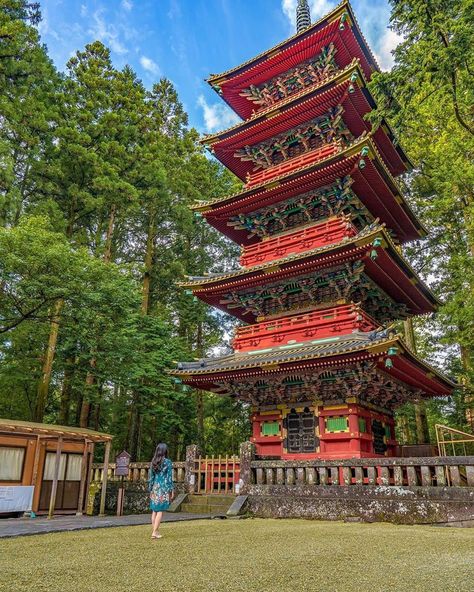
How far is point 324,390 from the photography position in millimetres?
14070

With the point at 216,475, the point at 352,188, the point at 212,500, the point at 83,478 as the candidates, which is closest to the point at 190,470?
the point at 216,475

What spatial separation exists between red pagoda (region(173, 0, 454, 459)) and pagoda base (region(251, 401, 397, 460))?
4 centimetres

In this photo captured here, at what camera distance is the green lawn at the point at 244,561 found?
4012mm

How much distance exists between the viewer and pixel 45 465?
1323cm

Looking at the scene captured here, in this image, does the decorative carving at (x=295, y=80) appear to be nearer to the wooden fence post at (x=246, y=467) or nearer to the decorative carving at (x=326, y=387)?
the decorative carving at (x=326, y=387)

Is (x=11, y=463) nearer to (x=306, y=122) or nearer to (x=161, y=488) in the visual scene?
(x=161, y=488)

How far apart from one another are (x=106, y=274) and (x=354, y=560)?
42.0 feet

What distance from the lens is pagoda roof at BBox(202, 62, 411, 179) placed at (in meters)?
15.2

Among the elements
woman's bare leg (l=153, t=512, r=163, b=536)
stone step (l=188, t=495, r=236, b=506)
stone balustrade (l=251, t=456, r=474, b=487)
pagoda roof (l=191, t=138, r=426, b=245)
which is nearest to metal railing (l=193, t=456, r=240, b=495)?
stone step (l=188, t=495, r=236, b=506)

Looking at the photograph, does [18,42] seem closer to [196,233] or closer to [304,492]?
[196,233]

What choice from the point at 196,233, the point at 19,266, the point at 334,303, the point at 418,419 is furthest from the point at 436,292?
the point at 19,266

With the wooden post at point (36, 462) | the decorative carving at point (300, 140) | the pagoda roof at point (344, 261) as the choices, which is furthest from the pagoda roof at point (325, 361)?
the decorative carving at point (300, 140)

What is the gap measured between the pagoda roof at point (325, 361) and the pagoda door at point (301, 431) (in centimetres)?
190

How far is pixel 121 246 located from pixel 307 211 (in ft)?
52.1
